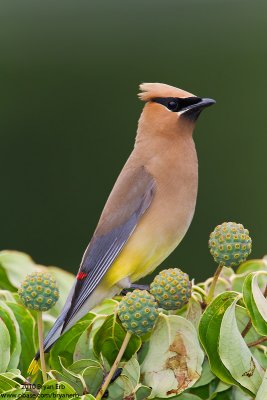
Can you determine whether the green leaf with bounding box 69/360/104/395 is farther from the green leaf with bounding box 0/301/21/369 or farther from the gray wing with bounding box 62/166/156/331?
the gray wing with bounding box 62/166/156/331

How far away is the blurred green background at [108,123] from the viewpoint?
8.28 metres

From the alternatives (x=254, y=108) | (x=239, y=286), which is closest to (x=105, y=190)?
(x=254, y=108)

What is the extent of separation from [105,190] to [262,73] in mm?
1875

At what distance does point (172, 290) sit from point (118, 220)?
2.52ft

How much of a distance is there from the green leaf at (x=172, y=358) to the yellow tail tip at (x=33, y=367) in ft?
0.76

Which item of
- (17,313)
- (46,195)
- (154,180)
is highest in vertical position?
(154,180)

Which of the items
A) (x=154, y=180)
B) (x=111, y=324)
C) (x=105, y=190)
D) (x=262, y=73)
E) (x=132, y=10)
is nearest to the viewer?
(x=111, y=324)

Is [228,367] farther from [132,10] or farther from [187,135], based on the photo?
[132,10]

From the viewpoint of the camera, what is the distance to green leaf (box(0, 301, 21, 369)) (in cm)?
234

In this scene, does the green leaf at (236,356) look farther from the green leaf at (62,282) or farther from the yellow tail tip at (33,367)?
the green leaf at (62,282)

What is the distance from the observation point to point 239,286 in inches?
103

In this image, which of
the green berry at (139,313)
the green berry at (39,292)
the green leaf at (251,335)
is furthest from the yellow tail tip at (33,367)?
the green leaf at (251,335)

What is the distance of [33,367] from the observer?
2326mm

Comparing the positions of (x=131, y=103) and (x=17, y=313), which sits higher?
(x=17, y=313)
